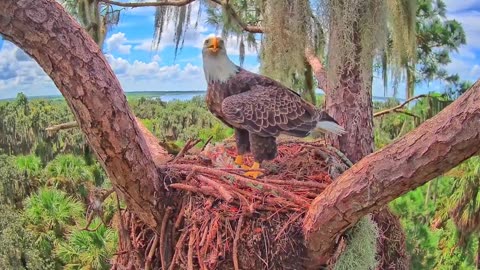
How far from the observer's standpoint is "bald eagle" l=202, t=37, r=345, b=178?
3.37m

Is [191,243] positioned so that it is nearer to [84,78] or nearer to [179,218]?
[179,218]

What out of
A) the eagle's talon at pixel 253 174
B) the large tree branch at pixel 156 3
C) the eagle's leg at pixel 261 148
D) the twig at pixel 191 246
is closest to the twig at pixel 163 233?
the twig at pixel 191 246

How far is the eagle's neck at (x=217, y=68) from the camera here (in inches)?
136

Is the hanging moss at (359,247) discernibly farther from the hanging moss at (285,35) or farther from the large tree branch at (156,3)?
the large tree branch at (156,3)

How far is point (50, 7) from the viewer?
2.29 m

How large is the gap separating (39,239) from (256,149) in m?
6.23

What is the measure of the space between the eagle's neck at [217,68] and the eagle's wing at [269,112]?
150 millimetres

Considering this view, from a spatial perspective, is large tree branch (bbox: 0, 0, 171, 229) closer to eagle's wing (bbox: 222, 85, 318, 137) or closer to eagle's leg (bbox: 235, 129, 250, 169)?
eagle's wing (bbox: 222, 85, 318, 137)

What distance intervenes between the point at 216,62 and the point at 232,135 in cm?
177

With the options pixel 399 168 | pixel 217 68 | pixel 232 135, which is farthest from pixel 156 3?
pixel 399 168

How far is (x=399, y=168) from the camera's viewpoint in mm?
2314

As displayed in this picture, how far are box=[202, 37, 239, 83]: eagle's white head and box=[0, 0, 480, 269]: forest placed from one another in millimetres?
401

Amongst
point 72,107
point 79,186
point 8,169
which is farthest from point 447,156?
point 8,169

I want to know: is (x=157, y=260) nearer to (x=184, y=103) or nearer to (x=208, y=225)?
(x=208, y=225)
